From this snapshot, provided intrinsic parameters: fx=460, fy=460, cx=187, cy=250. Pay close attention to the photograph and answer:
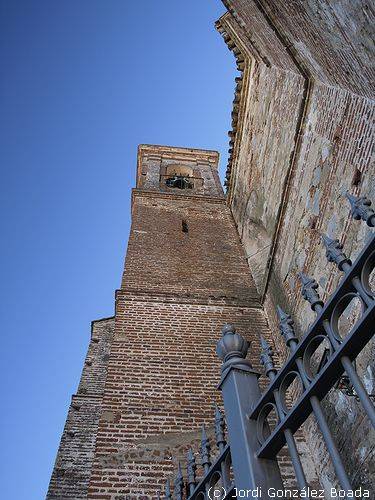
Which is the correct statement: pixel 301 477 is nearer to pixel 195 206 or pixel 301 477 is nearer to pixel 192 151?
pixel 195 206

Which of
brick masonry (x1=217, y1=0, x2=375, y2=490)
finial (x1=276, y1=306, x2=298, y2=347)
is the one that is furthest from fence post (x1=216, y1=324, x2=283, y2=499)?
brick masonry (x1=217, y1=0, x2=375, y2=490)

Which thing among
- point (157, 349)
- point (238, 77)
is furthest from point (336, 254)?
point (238, 77)

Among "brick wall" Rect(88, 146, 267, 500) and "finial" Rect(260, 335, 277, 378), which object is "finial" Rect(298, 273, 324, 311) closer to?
"finial" Rect(260, 335, 277, 378)

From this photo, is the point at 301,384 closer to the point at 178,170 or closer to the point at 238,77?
the point at 238,77

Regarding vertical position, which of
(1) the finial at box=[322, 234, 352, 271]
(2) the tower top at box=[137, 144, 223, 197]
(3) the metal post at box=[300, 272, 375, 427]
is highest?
(2) the tower top at box=[137, 144, 223, 197]

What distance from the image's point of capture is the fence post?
201cm

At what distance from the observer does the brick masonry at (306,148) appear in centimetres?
500

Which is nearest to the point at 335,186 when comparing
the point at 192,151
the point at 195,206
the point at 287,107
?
the point at 287,107

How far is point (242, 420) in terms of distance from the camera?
7.14ft

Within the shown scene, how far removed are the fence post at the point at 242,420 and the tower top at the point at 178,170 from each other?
35.9ft

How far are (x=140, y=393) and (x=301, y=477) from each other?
4.29 m

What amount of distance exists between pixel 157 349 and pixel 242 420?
4506mm

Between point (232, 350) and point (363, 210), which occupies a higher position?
point (232, 350)

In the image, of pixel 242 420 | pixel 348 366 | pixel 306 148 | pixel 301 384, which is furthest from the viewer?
pixel 306 148
